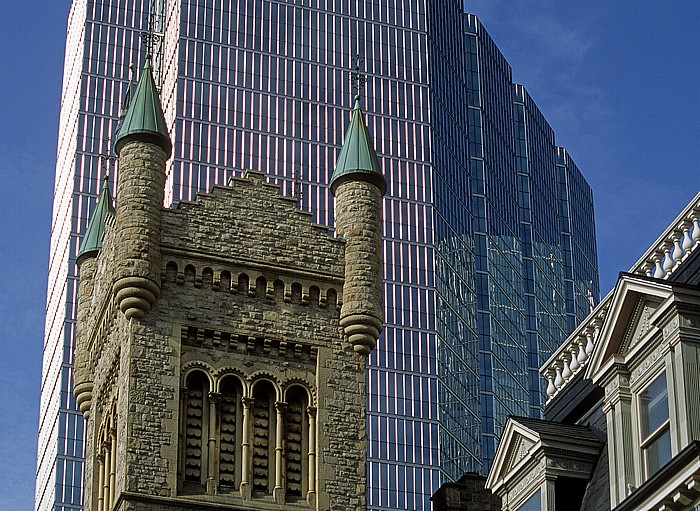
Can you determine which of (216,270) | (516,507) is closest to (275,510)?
(216,270)

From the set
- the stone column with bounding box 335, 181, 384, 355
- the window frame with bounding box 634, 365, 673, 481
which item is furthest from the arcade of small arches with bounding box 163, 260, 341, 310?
the window frame with bounding box 634, 365, 673, 481

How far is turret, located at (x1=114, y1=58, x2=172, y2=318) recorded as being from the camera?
4962cm

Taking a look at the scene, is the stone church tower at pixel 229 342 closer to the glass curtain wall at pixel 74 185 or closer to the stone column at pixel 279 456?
the stone column at pixel 279 456

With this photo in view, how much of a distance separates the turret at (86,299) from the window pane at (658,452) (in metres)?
33.3

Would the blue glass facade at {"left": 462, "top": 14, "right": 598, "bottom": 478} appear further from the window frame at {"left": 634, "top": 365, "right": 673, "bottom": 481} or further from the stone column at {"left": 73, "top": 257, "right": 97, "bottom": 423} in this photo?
the window frame at {"left": 634, "top": 365, "right": 673, "bottom": 481}

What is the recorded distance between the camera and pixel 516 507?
27.9 metres

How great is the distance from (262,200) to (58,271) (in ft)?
307

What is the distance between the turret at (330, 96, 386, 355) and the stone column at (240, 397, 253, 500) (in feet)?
13.1

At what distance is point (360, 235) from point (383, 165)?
90.5m

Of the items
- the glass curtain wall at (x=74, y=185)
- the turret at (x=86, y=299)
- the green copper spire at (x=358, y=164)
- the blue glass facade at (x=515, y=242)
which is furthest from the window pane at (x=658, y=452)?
the blue glass facade at (x=515, y=242)

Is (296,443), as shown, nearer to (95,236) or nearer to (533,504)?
(95,236)

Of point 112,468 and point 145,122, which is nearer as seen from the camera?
point 112,468

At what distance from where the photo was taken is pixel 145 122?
52.8 m

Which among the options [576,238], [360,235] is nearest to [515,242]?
[576,238]
